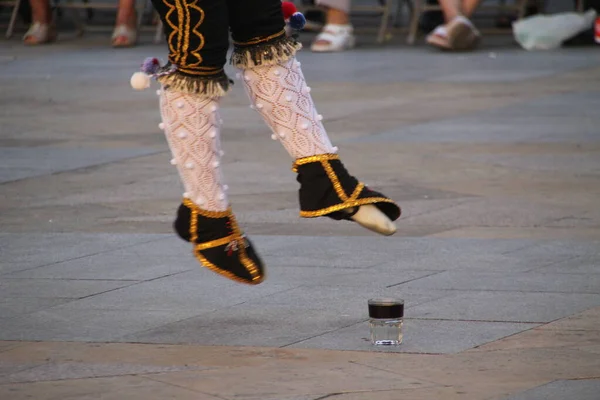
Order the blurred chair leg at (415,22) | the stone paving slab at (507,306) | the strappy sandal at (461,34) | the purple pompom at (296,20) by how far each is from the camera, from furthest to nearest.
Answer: the blurred chair leg at (415,22)
the strappy sandal at (461,34)
the stone paving slab at (507,306)
the purple pompom at (296,20)

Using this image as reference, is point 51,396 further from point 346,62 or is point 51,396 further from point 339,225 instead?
point 346,62

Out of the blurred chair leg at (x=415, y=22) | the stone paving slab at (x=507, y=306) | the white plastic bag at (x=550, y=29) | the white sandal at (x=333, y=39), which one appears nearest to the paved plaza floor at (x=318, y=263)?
the stone paving slab at (x=507, y=306)

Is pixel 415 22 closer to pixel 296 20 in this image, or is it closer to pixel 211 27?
pixel 296 20

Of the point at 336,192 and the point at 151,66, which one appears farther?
the point at 151,66

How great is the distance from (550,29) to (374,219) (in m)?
11.7

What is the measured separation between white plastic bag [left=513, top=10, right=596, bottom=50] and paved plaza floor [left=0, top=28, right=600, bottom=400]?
4.30 m

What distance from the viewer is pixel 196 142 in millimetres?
4203

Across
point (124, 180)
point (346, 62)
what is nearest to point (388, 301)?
point (124, 180)

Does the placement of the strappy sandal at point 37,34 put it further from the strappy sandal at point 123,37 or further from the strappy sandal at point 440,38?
the strappy sandal at point 440,38

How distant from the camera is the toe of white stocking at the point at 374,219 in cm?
409

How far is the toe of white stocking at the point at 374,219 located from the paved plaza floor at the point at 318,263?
1.14 feet

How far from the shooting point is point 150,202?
706 centimetres

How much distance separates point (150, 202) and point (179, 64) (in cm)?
300

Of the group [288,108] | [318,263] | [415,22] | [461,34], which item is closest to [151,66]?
[288,108]
